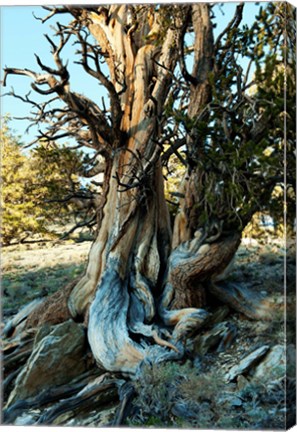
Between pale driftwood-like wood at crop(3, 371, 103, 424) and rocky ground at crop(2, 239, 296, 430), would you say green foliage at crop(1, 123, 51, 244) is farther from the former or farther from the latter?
pale driftwood-like wood at crop(3, 371, 103, 424)

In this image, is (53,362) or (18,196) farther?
(18,196)

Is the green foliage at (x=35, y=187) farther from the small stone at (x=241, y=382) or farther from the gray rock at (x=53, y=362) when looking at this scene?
the small stone at (x=241, y=382)

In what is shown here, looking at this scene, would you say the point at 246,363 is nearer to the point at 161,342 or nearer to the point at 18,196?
the point at 161,342

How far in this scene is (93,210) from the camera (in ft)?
16.2

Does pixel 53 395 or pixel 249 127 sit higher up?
pixel 249 127

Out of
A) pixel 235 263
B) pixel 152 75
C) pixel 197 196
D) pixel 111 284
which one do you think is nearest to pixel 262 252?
pixel 235 263

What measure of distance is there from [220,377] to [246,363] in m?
0.18

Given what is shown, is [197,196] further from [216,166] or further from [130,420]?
[130,420]

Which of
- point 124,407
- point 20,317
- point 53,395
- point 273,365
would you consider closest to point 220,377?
point 273,365

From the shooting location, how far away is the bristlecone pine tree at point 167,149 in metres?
4.48

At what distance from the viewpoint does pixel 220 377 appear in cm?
447

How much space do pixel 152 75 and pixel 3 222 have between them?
4.69 ft

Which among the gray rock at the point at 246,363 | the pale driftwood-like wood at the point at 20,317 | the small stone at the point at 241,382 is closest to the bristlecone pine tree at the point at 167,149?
the pale driftwood-like wood at the point at 20,317

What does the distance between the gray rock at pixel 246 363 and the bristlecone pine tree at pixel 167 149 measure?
0.24 m
